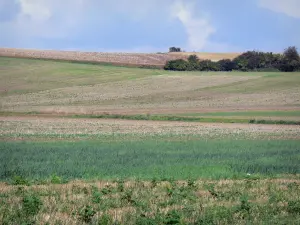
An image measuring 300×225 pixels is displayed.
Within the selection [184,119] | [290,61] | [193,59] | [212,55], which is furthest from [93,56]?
[184,119]

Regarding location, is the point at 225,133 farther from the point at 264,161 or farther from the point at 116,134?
the point at 264,161

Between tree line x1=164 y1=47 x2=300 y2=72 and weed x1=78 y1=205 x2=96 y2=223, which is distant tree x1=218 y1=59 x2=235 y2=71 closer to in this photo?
tree line x1=164 y1=47 x2=300 y2=72

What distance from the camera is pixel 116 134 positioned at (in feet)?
115

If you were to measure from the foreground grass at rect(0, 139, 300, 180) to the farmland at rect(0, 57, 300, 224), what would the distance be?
43 millimetres

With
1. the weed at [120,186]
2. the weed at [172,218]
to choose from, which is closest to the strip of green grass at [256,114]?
the weed at [120,186]

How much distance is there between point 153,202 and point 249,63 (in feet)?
330

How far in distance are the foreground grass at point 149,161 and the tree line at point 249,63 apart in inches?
3026

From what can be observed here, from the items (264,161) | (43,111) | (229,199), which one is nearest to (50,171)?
(229,199)

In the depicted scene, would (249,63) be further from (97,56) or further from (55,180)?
(55,180)

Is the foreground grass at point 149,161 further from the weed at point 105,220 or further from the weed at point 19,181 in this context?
the weed at point 105,220

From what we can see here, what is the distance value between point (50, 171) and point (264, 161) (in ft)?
28.0

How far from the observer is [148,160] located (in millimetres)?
21391

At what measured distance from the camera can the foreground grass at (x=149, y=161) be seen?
1809 centimetres

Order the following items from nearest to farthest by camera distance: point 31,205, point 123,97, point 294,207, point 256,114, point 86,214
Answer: point 86,214
point 31,205
point 294,207
point 256,114
point 123,97
